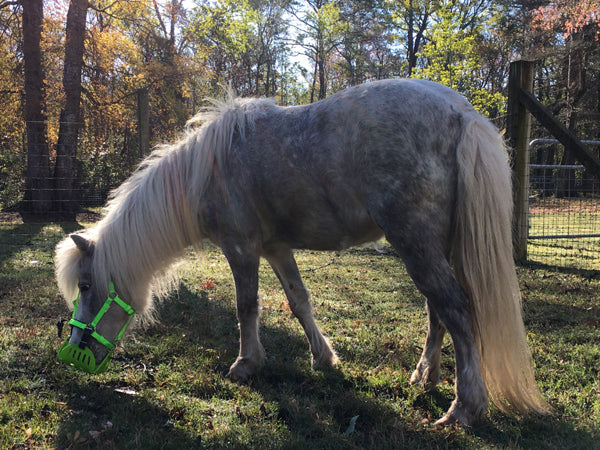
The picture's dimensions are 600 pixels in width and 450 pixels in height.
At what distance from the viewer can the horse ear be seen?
2.93 metres

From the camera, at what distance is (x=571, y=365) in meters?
2.99

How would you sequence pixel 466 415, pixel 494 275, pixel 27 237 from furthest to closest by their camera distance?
1. pixel 27 237
2. pixel 494 275
3. pixel 466 415

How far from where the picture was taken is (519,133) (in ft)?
19.4

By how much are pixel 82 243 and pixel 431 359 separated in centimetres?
253

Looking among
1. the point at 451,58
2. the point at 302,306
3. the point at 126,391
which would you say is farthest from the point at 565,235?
the point at 451,58

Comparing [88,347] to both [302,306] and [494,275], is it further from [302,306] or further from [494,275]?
[494,275]

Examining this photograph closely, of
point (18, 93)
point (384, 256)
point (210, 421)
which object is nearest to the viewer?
point (210, 421)

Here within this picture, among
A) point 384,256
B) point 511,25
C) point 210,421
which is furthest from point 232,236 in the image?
point 511,25

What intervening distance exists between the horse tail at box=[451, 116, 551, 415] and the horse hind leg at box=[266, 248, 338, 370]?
1.18 m

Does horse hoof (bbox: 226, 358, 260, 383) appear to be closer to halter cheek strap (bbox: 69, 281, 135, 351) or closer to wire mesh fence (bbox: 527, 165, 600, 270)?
halter cheek strap (bbox: 69, 281, 135, 351)

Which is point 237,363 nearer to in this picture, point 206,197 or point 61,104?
point 206,197

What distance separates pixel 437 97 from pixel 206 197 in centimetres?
169

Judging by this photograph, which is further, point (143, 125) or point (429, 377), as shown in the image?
point (143, 125)

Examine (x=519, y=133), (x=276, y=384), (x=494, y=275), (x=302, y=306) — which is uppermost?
(x=519, y=133)
